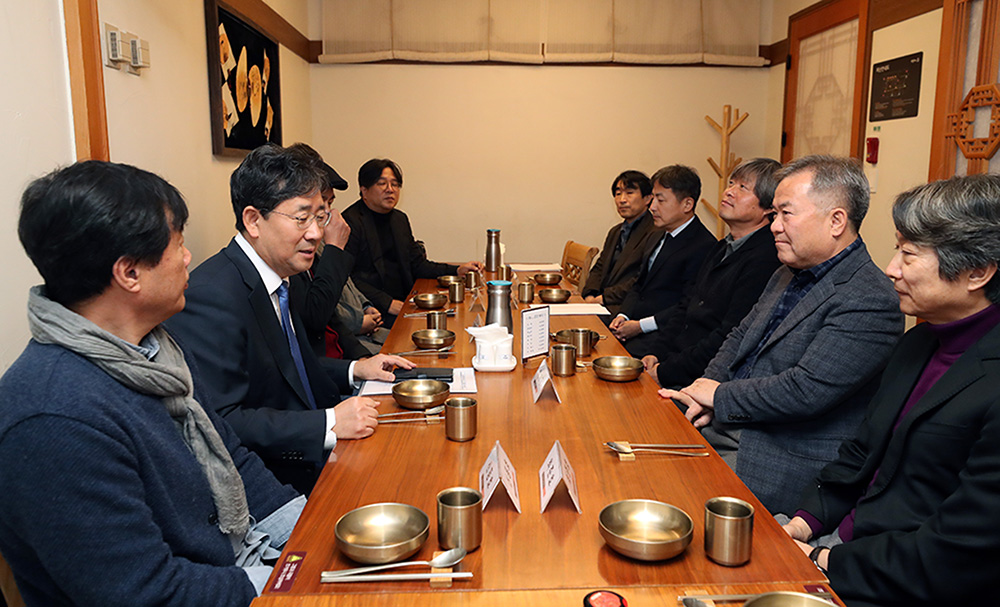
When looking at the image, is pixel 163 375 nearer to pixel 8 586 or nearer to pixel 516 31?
pixel 8 586

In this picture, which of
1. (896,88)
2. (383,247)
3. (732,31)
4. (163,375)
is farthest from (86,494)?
(732,31)

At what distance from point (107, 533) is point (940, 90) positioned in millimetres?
4204

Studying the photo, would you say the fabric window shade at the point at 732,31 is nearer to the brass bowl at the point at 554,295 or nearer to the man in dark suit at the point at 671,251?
the man in dark suit at the point at 671,251

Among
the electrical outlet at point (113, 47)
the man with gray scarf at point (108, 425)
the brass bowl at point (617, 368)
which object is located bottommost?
the brass bowl at point (617, 368)

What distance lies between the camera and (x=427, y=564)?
3.78 feet

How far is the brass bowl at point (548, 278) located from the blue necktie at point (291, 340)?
2302 mm

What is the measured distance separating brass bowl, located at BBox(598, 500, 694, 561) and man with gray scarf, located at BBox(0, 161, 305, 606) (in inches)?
25.0

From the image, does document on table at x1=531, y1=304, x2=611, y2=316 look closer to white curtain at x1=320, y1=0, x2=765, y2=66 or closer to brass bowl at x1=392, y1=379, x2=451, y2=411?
brass bowl at x1=392, y1=379, x2=451, y2=411

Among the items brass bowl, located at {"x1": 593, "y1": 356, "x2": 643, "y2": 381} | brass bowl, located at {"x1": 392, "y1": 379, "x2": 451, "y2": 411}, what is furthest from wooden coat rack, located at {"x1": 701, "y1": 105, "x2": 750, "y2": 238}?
brass bowl, located at {"x1": 392, "y1": 379, "x2": 451, "y2": 411}

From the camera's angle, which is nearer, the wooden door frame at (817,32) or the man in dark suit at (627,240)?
the man in dark suit at (627,240)

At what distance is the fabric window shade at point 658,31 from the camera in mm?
6094

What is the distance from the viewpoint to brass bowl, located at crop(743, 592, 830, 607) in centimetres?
102

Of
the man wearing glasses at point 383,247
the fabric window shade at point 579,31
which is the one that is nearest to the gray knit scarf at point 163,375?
the man wearing glasses at point 383,247

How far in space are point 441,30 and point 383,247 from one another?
2.35 meters
